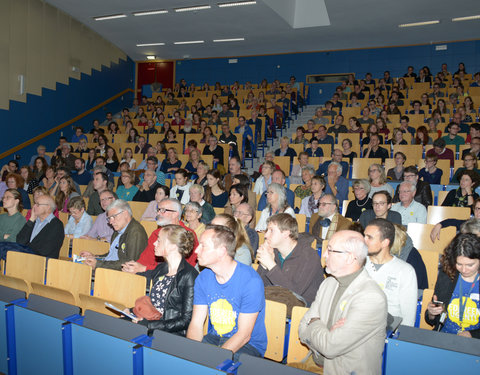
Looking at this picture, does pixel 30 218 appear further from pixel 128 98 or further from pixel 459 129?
pixel 128 98

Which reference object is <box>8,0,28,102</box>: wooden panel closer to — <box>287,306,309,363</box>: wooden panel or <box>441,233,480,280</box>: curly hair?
<box>287,306,309,363</box>: wooden panel

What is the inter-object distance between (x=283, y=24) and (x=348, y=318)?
396 inches

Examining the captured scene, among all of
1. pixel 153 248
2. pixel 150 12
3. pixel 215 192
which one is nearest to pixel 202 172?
pixel 215 192

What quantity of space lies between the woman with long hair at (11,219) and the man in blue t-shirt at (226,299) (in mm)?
2834

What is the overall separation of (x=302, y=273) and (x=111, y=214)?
68.6 inches

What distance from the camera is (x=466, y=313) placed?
2.20 meters

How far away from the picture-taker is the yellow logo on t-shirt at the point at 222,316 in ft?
7.05

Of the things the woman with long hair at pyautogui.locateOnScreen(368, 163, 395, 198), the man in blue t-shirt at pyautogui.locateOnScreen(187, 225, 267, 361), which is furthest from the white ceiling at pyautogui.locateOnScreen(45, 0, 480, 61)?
the man in blue t-shirt at pyautogui.locateOnScreen(187, 225, 267, 361)

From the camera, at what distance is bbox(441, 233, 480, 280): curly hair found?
86.3 inches

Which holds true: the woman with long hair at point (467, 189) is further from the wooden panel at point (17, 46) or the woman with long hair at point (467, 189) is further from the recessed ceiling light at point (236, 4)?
the wooden panel at point (17, 46)

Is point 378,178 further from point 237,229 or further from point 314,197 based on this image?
point 237,229

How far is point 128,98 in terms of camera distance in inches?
574

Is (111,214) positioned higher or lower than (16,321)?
higher

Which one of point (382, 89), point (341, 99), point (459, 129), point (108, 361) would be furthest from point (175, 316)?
point (382, 89)
